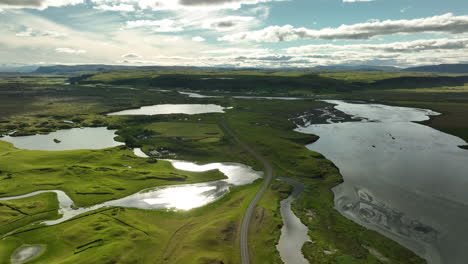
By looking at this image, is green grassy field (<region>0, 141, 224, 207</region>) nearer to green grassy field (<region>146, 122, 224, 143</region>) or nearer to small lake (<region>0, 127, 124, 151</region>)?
small lake (<region>0, 127, 124, 151</region>)

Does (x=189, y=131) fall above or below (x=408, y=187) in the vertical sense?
above

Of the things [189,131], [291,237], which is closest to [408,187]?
[291,237]

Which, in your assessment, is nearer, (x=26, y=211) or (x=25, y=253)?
(x=25, y=253)

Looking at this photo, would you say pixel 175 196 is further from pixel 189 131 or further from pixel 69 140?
pixel 69 140

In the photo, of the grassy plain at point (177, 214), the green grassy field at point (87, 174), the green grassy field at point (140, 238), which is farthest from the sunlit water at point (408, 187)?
the green grassy field at point (87, 174)

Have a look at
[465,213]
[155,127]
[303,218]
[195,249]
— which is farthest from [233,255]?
[155,127]

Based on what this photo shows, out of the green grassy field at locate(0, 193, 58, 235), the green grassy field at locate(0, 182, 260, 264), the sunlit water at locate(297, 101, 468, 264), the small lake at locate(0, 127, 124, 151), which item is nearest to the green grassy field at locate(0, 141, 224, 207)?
Answer: the green grassy field at locate(0, 193, 58, 235)

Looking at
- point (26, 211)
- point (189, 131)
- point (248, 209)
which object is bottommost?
point (248, 209)
